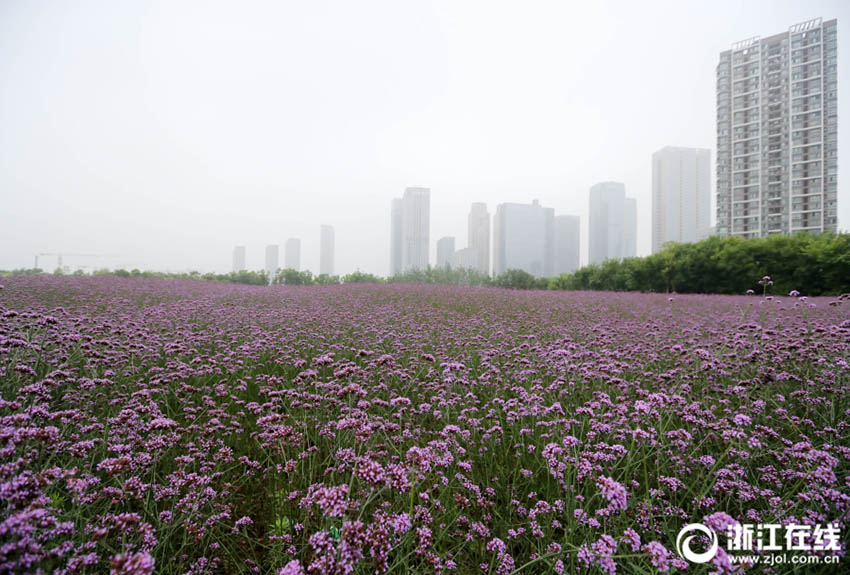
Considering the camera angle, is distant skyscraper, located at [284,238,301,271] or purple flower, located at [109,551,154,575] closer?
purple flower, located at [109,551,154,575]

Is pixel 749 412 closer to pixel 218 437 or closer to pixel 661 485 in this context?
pixel 661 485

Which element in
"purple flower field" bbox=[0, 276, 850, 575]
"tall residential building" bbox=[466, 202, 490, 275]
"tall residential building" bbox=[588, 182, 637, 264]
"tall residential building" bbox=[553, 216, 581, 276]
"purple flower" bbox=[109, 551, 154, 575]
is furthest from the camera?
"tall residential building" bbox=[553, 216, 581, 276]

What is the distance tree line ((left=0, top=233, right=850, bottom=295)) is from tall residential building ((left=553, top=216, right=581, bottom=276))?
1796 inches

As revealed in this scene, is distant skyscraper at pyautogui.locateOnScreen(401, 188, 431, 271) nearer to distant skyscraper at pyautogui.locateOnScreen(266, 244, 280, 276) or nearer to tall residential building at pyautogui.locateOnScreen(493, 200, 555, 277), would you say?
tall residential building at pyautogui.locateOnScreen(493, 200, 555, 277)

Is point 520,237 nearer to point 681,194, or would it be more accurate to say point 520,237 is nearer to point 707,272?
point 681,194

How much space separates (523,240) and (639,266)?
42462mm

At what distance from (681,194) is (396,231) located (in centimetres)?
6709

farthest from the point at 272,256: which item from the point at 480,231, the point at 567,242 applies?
the point at 567,242

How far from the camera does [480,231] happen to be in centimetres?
7044

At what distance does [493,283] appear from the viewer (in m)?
31.9

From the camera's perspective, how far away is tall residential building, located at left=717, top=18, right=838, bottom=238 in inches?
2195

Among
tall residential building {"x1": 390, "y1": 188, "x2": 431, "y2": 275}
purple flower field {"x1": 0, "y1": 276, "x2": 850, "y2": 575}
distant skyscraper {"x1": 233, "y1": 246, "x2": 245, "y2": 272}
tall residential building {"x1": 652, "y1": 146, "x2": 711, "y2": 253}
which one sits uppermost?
tall residential building {"x1": 652, "y1": 146, "x2": 711, "y2": 253}

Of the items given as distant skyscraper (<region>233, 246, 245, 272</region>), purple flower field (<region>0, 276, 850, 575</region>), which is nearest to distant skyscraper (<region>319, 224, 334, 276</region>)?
distant skyscraper (<region>233, 246, 245, 272</region>)

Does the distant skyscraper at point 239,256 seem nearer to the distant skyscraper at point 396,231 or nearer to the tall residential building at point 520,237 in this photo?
the distant skyscraper at point 396,231
